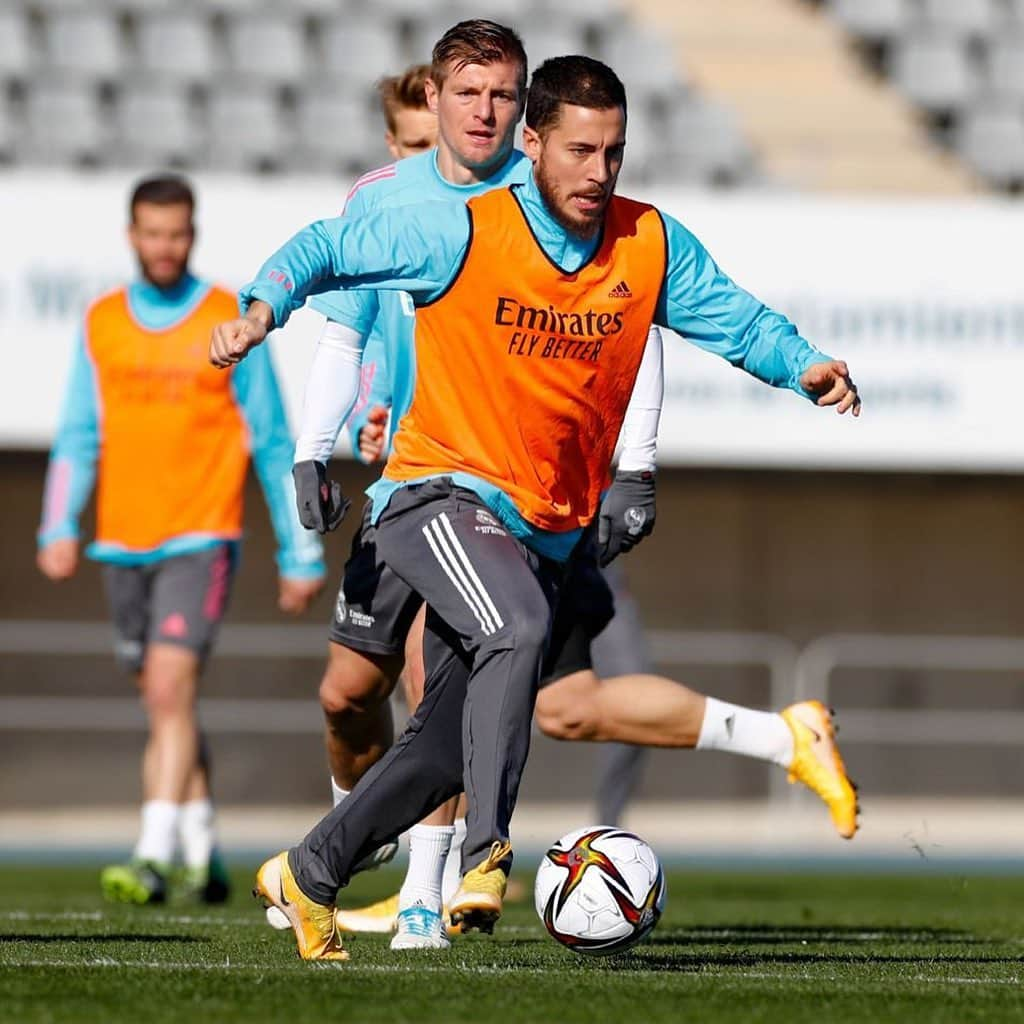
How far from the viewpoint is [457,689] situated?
17.4ft

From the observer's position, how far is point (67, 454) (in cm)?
887

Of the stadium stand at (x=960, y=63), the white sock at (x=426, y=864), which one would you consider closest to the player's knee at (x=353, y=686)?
the white sock at (x=426, y=864)

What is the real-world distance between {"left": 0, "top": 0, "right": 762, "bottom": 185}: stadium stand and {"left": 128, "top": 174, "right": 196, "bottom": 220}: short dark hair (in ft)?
22.1

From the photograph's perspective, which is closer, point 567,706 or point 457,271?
point 457,271

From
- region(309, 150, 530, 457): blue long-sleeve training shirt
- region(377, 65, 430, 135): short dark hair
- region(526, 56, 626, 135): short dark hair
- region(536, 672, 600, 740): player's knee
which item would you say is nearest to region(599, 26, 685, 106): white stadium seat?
region(377, 65, 430, 135): short dark hair

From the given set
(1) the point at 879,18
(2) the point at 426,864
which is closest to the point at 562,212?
(2) the point at 426,864

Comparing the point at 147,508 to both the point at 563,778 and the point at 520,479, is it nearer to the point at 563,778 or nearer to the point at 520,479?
the point at 520,479

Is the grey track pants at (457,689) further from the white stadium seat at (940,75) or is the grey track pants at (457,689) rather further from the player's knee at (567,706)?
the white stadium seat at (940,75)

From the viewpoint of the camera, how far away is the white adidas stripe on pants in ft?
16.5

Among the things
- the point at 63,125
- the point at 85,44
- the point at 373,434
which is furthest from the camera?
the point at 85,44

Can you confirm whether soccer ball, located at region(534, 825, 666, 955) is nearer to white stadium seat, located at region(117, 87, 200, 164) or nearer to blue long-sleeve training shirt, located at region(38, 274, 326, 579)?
blue long-sleeve training shirt, located at region(38, 274, 326, 579)

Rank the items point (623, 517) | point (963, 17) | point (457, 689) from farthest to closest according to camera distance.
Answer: point (963, 17) < point (623, 517) < point (457, 689)

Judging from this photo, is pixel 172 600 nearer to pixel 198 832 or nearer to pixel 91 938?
pixel 198 832

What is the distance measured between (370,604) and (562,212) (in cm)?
117
